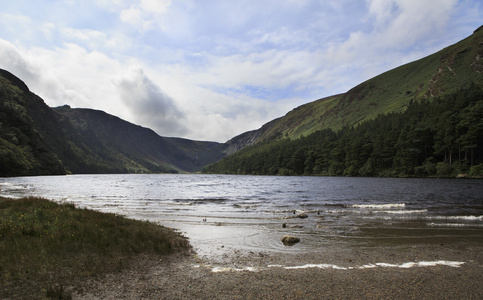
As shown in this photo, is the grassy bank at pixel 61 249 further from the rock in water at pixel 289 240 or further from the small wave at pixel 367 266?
the rock in water at pixel 289 240

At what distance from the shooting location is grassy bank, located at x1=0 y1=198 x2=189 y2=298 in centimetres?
910

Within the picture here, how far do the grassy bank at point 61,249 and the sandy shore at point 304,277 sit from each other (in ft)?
3.09

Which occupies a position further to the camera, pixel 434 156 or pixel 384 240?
pixel 434 156

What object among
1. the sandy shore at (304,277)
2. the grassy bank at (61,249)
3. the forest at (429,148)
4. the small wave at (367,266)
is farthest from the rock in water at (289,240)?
the forest at (429,148)

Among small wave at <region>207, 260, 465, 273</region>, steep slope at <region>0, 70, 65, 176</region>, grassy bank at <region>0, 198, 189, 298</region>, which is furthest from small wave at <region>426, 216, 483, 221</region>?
steep slope at <region>0, 70, 65, 176</region>

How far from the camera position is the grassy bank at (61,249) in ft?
29.9

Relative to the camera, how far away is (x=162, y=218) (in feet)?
88.9

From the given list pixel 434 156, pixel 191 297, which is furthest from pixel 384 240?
pixel 434 156

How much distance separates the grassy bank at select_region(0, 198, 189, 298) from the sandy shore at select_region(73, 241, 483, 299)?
3.09ft

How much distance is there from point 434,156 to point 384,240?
125 meters

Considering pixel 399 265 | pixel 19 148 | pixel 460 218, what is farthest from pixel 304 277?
pixel 19 148

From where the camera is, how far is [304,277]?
10688 millimetres

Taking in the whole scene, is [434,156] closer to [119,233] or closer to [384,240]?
[384,240]

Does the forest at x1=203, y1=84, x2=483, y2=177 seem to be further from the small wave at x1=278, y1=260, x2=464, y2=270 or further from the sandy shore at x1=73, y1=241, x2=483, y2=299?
the sandy shore at x1=73, y1=241, x2=483, y2=299
